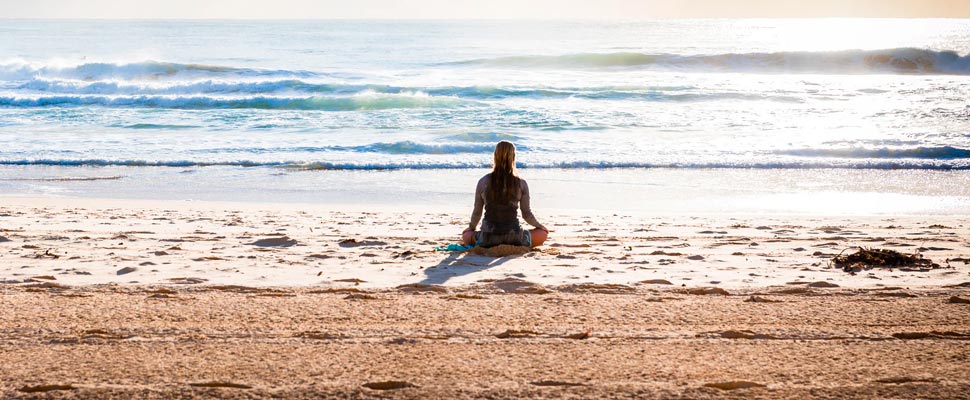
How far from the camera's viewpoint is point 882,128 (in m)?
17.4

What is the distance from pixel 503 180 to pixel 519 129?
38.1 ft

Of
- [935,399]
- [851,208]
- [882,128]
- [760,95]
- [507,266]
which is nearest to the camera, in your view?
[935,399]

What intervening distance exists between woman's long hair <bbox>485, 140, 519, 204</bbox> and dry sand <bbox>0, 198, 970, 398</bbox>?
485mm

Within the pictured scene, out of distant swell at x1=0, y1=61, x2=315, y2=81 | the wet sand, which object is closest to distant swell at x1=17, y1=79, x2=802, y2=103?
distant swell at x1=0, y1=61, x2=315, y2=81

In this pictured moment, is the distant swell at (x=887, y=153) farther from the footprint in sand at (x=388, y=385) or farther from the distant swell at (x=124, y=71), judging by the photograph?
the distant swell at (x=124, y=71)

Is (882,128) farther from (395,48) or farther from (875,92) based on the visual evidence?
(395,48)

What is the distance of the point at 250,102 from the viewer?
22781 mm

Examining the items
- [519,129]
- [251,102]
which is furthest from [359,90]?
[519,129]

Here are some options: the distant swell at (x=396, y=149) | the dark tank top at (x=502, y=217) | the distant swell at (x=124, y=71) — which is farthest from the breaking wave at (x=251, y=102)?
the dark tank top at (x=502, y=217)

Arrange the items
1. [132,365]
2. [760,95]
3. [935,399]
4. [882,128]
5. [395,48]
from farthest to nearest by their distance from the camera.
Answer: [395,48], [760,95], [882,128], [132,365], [935,399]

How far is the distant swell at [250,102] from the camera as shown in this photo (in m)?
22.2

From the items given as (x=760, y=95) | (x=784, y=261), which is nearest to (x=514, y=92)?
(x=760, y=95)

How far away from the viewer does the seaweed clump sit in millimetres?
5523

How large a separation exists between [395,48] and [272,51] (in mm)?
7041
